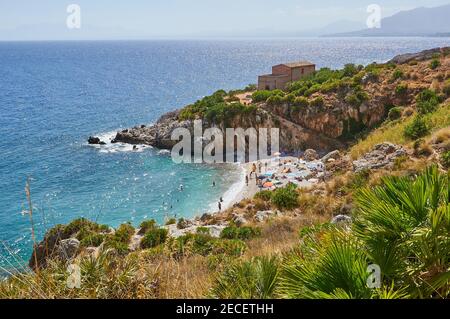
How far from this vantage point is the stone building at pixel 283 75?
4872 cm

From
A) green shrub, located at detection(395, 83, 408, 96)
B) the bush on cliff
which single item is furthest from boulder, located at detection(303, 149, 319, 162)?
green shrub, located at detection(395, 83, 408, 96)

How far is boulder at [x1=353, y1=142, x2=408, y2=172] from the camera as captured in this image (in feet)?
62.7

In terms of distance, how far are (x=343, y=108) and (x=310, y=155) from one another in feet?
21.5

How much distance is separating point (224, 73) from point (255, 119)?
86829 mm

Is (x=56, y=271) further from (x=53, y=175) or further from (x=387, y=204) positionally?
(x=53, y=175)

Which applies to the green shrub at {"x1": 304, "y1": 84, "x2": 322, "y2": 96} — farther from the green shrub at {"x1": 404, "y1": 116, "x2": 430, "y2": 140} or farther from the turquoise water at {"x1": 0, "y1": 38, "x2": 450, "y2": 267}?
the green shrub at {"x1": 404, "y1": 116, "x2": 430, "y2": 140}

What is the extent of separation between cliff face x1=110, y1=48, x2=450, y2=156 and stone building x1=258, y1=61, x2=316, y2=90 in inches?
336

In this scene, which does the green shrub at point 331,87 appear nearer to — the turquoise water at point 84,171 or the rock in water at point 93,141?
the turquoise water at point 84,171

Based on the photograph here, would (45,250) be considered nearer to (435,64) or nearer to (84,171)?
(84,171)

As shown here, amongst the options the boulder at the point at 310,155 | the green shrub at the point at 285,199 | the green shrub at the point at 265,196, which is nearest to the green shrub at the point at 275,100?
the boulder at the point at 310,155

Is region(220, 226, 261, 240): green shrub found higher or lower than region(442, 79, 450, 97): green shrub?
lower

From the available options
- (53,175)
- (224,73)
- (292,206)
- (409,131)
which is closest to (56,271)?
(292,206)

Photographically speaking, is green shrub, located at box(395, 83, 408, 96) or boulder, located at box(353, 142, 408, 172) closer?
boulder, located at box(353, 142, 408, 172)

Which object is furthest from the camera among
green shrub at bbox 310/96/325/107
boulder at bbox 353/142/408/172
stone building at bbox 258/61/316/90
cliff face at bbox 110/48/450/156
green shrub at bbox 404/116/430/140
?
stone building at bbox 258/61/316/90
